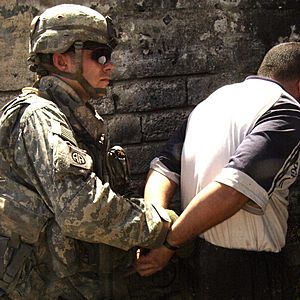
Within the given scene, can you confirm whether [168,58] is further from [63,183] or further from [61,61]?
[63,183]

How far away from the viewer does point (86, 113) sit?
3.08 metres

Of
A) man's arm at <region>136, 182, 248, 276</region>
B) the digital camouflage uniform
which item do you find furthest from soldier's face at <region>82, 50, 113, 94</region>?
man's arm at <region>136, 182, 248, 276</region>

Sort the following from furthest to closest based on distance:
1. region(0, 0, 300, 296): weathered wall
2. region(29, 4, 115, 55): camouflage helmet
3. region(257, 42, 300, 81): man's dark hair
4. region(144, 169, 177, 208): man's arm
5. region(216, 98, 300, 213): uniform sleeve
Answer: region(0, 0, 300, 296): weathered wall < region(144, 169, 177, 208): man's arm < region(257, 42, 300, 81): man's dark hair < region(29, 4, 115, 55): camouflage helmet < region(216, 98, 300, 213): uniform sleeve

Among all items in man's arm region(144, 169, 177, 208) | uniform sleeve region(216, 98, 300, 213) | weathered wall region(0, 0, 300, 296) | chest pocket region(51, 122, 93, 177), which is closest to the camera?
chest pocket region(51, 122, 93, 177)

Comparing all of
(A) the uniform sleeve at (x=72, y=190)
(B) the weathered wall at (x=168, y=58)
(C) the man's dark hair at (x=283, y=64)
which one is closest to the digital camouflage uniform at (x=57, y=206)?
(A) the uniform sleeve at (x=72, y=190)

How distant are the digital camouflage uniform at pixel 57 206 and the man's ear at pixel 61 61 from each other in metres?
0.07

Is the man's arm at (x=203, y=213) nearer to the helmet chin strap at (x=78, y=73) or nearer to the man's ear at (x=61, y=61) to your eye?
the helmet chin strap at (x=78, y=73)

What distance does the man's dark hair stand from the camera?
317 cm

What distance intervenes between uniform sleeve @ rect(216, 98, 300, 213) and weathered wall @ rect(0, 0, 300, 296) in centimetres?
132

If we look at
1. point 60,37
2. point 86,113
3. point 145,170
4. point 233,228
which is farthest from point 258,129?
point 145,170

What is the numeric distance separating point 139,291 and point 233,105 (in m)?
1.11

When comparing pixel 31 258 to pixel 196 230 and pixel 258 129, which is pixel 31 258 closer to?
pixel 196 230

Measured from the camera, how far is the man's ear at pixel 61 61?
306 cm

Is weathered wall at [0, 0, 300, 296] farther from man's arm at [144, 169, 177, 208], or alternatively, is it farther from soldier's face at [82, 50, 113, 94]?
soldier's face at [82, 50, 113, 94]
